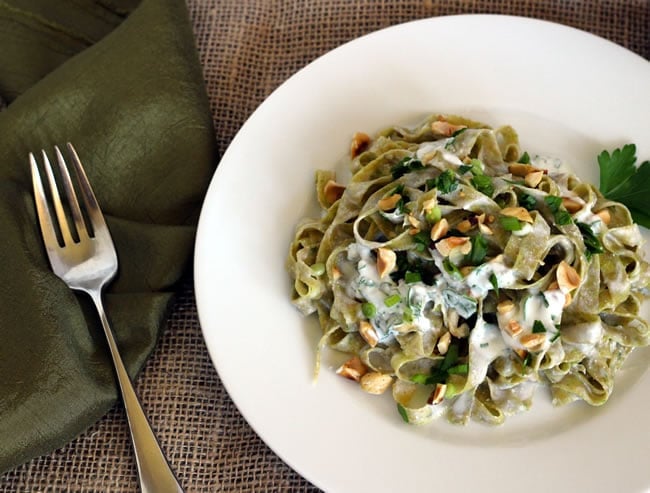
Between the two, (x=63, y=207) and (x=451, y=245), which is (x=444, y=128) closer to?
(x=451, y=245)

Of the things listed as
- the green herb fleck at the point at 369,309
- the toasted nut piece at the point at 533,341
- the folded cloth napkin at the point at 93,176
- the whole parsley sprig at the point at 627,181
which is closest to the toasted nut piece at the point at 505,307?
the toasted nut piece at the point at 533,341

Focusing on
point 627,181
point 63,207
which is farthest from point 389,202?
point 63,207

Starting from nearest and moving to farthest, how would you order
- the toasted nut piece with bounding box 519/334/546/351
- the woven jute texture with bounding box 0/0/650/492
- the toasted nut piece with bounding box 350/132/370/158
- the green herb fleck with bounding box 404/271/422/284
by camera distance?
the toasted nut piece with bounding box 519/334/546/351, the green herb fleck with bounding box 404/271/422/284, the woven jute texture with bounding box 0/0/650/492, the toasted nut piece with bounding box 350/132/370/158

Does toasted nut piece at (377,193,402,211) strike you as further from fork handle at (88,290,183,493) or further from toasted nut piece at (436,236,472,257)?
fork handle at (88,290,183,493)

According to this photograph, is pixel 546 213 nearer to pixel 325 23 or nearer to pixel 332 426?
pixel 332 426

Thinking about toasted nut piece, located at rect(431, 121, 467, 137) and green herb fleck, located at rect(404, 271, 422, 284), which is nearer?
green herb fleck, located at rect(404, 271, 422, 284)

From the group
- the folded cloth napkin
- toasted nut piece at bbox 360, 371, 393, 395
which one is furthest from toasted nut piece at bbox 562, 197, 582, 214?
the folded cloth napkin
